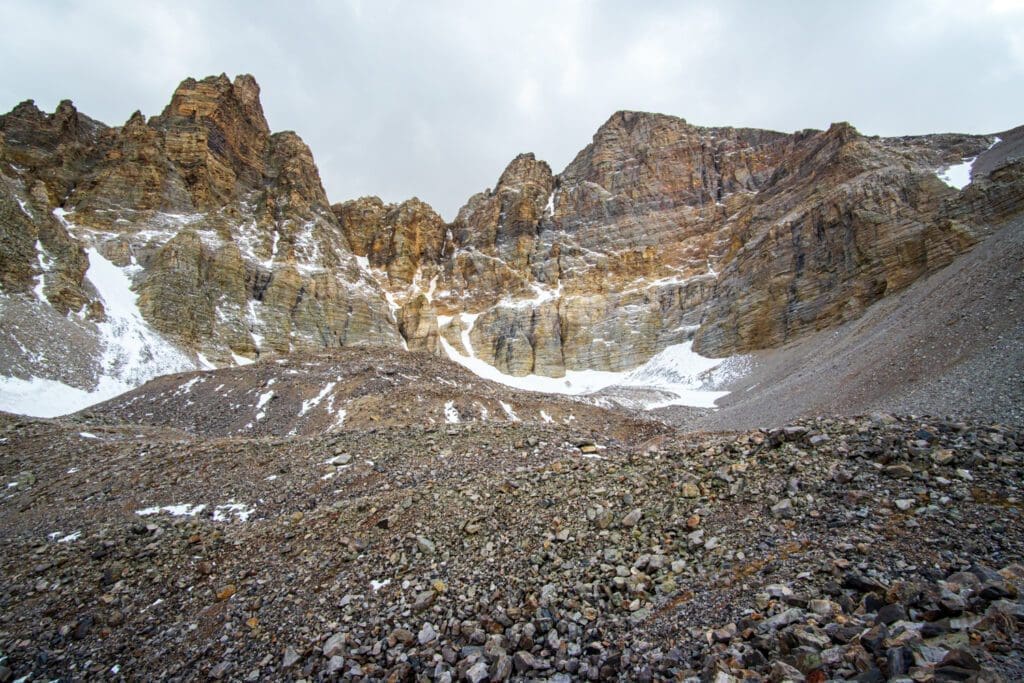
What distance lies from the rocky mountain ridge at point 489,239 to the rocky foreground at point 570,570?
1431 inches

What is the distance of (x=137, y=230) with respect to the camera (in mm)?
66312

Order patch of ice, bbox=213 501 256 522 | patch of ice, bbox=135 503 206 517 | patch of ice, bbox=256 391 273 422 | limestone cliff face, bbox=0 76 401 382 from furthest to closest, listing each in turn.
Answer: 1. limestone cliff face, bbox=0 76 401 382
2. patch of ice, bbox=256 391 273 422
3. patch of ice, bbox=135 503 206 517
4. patch of ice, bbox=213 501 256 522

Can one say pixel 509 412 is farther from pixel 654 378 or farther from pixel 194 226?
pixel 194 226

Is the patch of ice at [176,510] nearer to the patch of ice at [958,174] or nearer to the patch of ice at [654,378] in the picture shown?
the patch of ice at [654,378]

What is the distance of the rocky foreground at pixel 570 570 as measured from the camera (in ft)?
13.5

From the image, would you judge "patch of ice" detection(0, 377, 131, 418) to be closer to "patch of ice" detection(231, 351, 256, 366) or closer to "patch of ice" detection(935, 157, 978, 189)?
"patch of ice" detection(231, 351, 256, 366)

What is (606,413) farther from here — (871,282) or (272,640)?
(871,282)

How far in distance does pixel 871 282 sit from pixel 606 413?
4252 cm

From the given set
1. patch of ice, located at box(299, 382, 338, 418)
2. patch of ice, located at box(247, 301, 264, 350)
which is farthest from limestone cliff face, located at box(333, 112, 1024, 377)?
patch of ice, located at box(299, 382, 338, 418)

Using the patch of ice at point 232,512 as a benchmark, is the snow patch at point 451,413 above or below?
below

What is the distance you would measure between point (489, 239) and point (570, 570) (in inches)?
4662

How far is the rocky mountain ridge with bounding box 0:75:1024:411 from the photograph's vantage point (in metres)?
46.4

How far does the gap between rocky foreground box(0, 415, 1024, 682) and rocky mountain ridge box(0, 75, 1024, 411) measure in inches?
1431

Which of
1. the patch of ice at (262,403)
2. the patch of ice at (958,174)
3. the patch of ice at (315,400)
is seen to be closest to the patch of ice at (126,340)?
the patch of ice at (262,403)
